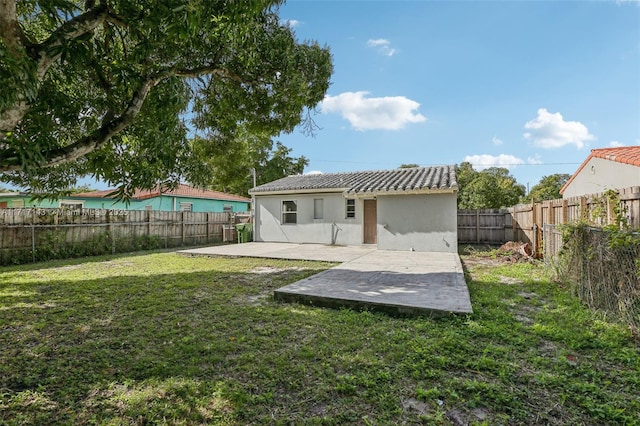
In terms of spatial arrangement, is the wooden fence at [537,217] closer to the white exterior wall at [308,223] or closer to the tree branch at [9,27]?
the white exterior wall at [308,223]

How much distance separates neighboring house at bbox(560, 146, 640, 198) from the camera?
37.2 ft

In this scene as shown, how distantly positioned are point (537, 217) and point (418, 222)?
138 inches

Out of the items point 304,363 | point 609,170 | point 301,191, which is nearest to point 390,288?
point 304,363

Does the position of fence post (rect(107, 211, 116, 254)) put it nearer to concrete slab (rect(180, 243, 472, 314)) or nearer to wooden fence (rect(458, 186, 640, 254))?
concrete slab (rect(180, 243, 472, 314))

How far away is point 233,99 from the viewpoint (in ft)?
22.0

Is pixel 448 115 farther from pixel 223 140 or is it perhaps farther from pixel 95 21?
pixel 95 21

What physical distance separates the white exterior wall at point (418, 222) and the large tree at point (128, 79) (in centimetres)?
582

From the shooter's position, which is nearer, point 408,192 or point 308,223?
point 408,192

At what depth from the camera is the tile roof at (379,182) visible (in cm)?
1075

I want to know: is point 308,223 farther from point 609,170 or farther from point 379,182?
point 609,170

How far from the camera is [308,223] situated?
1414 cm

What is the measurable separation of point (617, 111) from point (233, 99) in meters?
14.4

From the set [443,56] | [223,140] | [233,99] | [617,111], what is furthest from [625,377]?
[617,111]

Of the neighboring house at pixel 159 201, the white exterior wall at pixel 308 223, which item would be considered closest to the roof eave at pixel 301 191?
the white exterior wall at pixel 308 223
